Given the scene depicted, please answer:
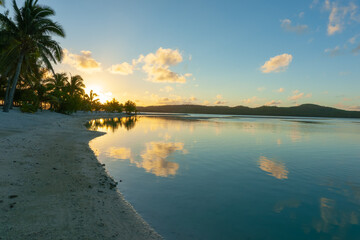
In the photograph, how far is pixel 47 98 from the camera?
46.7 meters

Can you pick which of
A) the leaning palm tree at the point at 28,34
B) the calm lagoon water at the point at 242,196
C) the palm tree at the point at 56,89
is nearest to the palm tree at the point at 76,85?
the palm tree at the point at 56,89

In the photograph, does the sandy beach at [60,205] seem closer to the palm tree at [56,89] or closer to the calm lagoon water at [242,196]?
the calm lagoon water at [242,196]

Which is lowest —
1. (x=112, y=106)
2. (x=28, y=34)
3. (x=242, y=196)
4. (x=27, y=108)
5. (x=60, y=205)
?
(x=242, y=196)

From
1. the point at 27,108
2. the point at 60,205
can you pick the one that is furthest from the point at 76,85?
the point at 60,205

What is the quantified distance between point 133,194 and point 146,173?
2.95m

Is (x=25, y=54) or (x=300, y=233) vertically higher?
(x=25, y=54)

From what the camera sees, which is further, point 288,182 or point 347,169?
point 347,169

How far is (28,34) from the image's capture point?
85.5 feet

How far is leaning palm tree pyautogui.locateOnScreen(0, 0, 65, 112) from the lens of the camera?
82.3ft

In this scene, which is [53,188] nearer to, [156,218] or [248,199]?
[156,218]

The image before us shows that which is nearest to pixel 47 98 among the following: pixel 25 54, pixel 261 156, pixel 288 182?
pixel 25 54

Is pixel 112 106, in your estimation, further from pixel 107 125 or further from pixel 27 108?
pixel 27 108

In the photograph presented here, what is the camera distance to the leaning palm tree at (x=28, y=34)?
25078mm

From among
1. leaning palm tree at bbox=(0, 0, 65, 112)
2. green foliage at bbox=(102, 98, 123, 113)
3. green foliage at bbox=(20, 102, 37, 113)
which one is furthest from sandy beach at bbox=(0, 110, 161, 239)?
green foliage at bbox=(102, 98, 123, 113)
